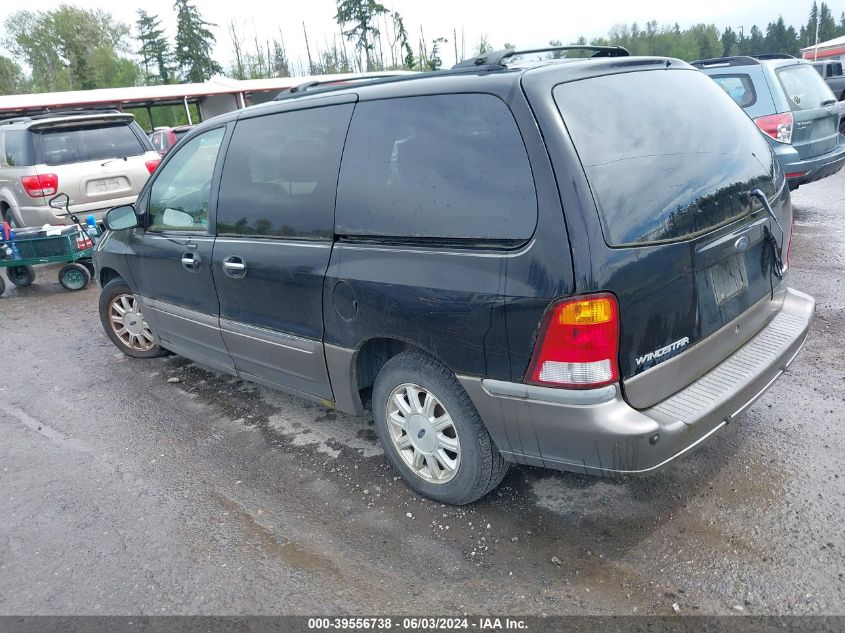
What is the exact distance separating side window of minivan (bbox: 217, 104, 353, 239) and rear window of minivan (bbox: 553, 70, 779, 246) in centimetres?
123

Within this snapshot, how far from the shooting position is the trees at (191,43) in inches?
2361

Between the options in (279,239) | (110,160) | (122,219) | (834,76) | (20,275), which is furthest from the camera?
(834,76)

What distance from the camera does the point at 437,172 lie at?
2.75 metres

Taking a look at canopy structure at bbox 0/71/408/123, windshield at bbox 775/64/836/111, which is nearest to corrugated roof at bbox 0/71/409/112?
canopy structure at bbox 0/71/408/123

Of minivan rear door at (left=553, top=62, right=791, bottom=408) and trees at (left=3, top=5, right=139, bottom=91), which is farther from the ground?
trees at (left=3, top=5, right=139, bottom=91)

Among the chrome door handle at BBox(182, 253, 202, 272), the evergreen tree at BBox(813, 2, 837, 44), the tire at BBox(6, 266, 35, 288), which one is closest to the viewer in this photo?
the chrome door handle at BBox(182, 253, 202, 272)

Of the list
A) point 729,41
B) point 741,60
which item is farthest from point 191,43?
point 729,41

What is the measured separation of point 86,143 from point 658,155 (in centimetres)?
884

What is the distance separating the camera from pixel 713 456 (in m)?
3.33

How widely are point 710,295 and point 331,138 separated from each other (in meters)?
1.91

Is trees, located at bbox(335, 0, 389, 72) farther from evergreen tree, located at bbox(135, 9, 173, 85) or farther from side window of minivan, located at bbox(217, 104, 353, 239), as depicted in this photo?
side window of minivan, located at bbox(217, 104, 353, 239)

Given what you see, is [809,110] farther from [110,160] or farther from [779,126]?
[110,160]

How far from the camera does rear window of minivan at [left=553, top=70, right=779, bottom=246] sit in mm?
2479

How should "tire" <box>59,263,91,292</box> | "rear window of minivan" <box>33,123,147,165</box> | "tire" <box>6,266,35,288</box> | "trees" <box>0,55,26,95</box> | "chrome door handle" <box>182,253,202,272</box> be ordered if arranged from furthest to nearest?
1. "trees" <box>0,55,26,95</box>
2. "rear window of minivan" <box>33,123,147,165</box>
3. "tire" <box>6,266,35,288</box>
4. "tire" <box>59,263,91,292</box>
5. "chrome door handle" <box>182,253,202,272</box>
